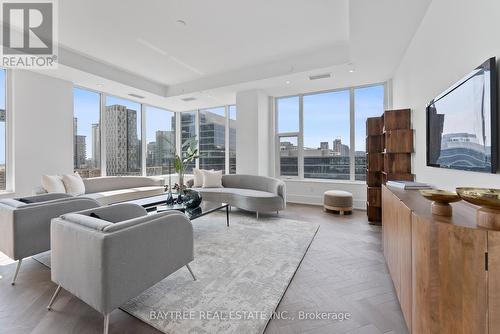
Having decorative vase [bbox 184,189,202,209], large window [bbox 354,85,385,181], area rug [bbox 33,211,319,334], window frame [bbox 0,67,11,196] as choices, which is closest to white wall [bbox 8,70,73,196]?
window frame [bbox 0,67,11,196]

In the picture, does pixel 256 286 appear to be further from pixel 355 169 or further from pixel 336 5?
pixel 355 169

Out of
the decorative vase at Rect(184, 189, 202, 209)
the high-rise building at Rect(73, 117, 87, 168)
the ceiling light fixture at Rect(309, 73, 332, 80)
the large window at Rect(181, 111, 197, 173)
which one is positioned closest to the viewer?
the decorative vase at Rect(184, 189, 202, 209)

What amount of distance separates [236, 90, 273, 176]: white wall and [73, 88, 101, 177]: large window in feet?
11.7

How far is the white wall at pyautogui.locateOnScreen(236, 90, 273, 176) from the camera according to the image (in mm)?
5535

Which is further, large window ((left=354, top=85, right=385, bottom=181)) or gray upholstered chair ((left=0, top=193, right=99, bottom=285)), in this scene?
large window ((left=354, top=85, right=385, bottom=181))

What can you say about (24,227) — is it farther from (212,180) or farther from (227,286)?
(212,180)

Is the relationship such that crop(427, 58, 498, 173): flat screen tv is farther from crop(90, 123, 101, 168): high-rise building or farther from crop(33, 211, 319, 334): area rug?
crop(90, 123, 101, 168): high-rise building

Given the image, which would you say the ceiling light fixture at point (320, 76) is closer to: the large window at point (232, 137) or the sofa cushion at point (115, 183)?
the large window at point (232, 137)

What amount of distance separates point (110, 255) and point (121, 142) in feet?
18.3

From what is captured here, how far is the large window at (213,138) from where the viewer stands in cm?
724

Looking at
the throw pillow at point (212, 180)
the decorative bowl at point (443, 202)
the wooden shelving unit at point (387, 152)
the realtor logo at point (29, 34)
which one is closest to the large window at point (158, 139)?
the throw pillow at point (212, 180)

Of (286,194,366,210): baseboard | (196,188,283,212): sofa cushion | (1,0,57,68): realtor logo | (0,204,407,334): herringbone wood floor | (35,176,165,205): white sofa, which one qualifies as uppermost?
(1,0,57,68): realtor logo

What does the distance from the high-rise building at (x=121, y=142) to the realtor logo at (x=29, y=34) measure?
1903 millimetres

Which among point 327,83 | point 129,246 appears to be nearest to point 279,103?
point 327,83
